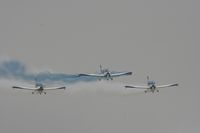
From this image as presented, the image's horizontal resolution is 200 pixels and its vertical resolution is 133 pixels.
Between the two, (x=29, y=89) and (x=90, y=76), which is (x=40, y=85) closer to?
(x=29, y=89)

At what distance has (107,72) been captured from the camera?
4178 inches

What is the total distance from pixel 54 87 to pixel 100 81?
9584 mm

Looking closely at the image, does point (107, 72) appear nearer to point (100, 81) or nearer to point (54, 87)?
point (100, 81)

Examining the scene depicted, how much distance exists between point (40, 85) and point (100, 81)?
11.1 meters

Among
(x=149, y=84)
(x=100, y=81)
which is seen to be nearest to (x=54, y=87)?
(x=100, y=81)

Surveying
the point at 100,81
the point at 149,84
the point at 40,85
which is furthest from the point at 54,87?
the point at 149,84

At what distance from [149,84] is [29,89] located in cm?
2293

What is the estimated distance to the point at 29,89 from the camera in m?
104

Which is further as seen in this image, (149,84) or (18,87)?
(149,84)

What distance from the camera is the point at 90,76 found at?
344 ft

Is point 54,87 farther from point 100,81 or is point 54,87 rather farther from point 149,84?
point 149,84

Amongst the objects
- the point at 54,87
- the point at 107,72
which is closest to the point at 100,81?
the point at 107,72

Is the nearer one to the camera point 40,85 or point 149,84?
point 40,85

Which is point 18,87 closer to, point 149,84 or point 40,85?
point 40,85
